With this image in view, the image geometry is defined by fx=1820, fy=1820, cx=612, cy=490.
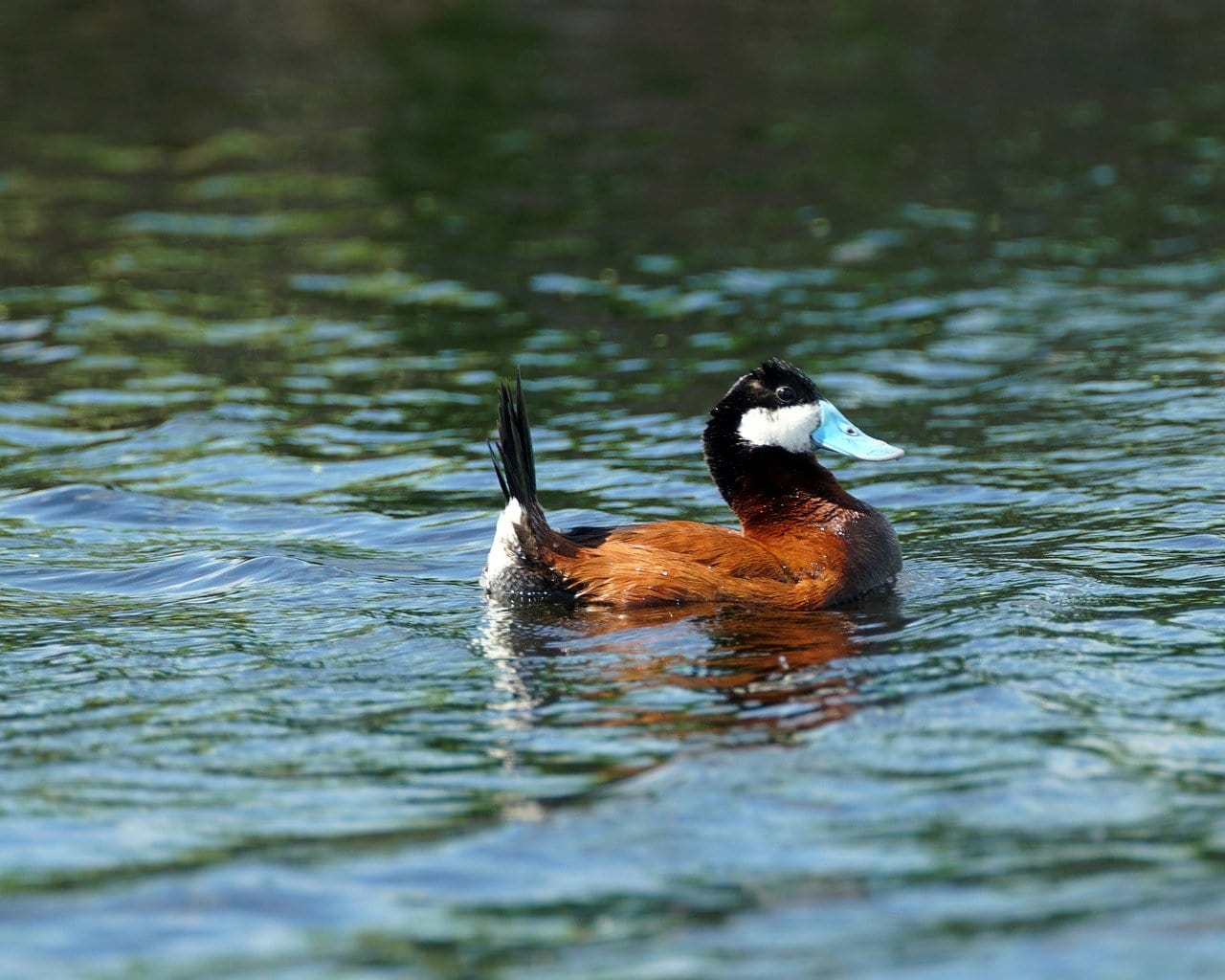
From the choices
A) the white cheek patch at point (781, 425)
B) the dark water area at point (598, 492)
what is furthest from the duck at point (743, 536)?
the dark water area at point (598, 492)

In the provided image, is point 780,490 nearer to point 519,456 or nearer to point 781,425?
point 781,425

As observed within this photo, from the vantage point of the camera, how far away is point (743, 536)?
8.07m

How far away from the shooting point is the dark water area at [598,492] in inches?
194

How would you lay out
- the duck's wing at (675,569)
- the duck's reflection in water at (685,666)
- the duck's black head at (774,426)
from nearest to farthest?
1. the duck's reflection in water at (685,666)
2. the duck's wing at (675,569)
3. the duck's black head at (774,426)

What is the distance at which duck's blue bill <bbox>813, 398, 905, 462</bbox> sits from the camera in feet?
27.5

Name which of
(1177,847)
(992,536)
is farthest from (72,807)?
(992,536)

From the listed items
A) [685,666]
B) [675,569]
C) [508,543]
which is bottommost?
[685,666]

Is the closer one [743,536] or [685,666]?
[685,666]

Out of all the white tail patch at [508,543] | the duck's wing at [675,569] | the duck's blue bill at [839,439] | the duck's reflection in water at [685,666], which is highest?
the duck's blue bill at [839,439]

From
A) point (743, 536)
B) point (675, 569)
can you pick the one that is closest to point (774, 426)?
point (743, 536)

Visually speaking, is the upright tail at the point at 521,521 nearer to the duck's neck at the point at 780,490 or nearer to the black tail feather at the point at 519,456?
the black tail feather at the point at 519,456

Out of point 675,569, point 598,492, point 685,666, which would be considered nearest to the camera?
point 685,666

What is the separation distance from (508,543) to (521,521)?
141 mm

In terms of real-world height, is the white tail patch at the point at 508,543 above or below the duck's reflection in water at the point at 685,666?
above
